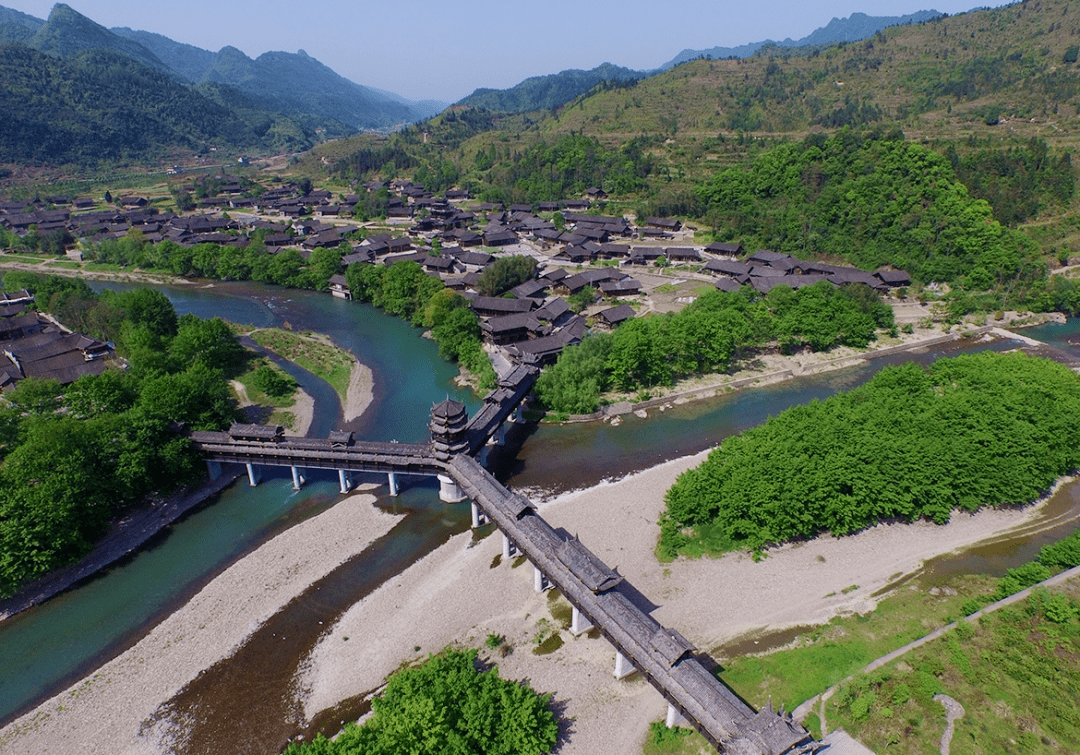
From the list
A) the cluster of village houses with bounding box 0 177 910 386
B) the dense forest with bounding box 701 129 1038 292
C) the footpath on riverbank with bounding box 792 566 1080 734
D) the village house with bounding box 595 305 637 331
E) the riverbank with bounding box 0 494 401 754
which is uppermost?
the dense forest with bounding box 701 129 1038 292

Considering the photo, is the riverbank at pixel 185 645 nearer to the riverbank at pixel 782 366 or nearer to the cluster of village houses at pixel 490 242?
the riverbank at pixel 782 366

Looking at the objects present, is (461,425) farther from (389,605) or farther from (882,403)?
(882,403)

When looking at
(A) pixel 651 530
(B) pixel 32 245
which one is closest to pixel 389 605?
(A) pixel 651 530

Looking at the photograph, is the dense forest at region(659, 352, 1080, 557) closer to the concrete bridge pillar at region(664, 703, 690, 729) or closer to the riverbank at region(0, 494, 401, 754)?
the concrete bridge pillar at region(664, 703, 690, 729)

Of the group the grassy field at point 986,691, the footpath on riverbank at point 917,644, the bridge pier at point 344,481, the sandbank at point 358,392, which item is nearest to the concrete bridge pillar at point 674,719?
the footpath on riverbank at point 917,644

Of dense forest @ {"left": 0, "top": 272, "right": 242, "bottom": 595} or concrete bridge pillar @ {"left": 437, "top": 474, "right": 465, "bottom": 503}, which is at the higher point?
dense forest @ {"left": 0, "top": 272, "right": 242, "bottom": 595}

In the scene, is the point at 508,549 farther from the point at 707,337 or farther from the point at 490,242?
the point at 490,242

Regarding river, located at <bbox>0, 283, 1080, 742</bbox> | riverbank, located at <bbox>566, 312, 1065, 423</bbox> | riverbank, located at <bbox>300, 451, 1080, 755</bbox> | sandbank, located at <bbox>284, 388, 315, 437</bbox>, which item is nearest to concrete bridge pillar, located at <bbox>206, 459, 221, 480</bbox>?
river, located at <bbox>0, 283, 1080, 742</bbox>
